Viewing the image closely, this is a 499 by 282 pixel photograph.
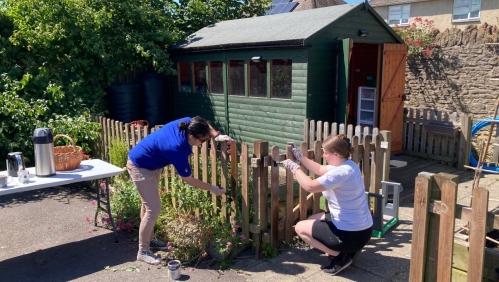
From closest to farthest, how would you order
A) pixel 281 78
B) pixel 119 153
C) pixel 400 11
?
pixel 119 153 < pixel 281 78 < pixel 400 11

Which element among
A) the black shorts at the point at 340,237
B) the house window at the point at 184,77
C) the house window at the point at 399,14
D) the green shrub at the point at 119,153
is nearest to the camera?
the black shorts at the point at 340,237

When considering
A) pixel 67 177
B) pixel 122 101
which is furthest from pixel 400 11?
pixel 67 177

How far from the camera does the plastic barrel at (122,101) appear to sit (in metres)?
10.0

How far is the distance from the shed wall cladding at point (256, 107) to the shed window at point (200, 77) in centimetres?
13

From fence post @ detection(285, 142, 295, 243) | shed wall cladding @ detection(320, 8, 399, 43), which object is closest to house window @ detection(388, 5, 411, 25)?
shed wall cladding @ detection(320, 8, 399, 43)

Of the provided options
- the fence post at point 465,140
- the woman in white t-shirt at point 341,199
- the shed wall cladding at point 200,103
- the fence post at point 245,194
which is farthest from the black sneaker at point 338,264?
the shed wall cladding at point 200,103

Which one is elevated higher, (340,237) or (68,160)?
(68,160)

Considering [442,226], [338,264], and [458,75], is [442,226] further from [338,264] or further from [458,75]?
[458,75]

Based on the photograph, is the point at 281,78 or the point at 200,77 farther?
the point at 200,77

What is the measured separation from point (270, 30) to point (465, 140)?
461cm

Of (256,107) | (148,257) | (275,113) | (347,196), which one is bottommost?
(148,257)

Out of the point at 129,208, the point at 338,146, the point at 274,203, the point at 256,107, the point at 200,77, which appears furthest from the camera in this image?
the point at 200,77

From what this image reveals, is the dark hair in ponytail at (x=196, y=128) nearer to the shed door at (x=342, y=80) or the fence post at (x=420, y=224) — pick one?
the fence post at (x=420, y=224)

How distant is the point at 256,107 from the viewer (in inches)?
368
